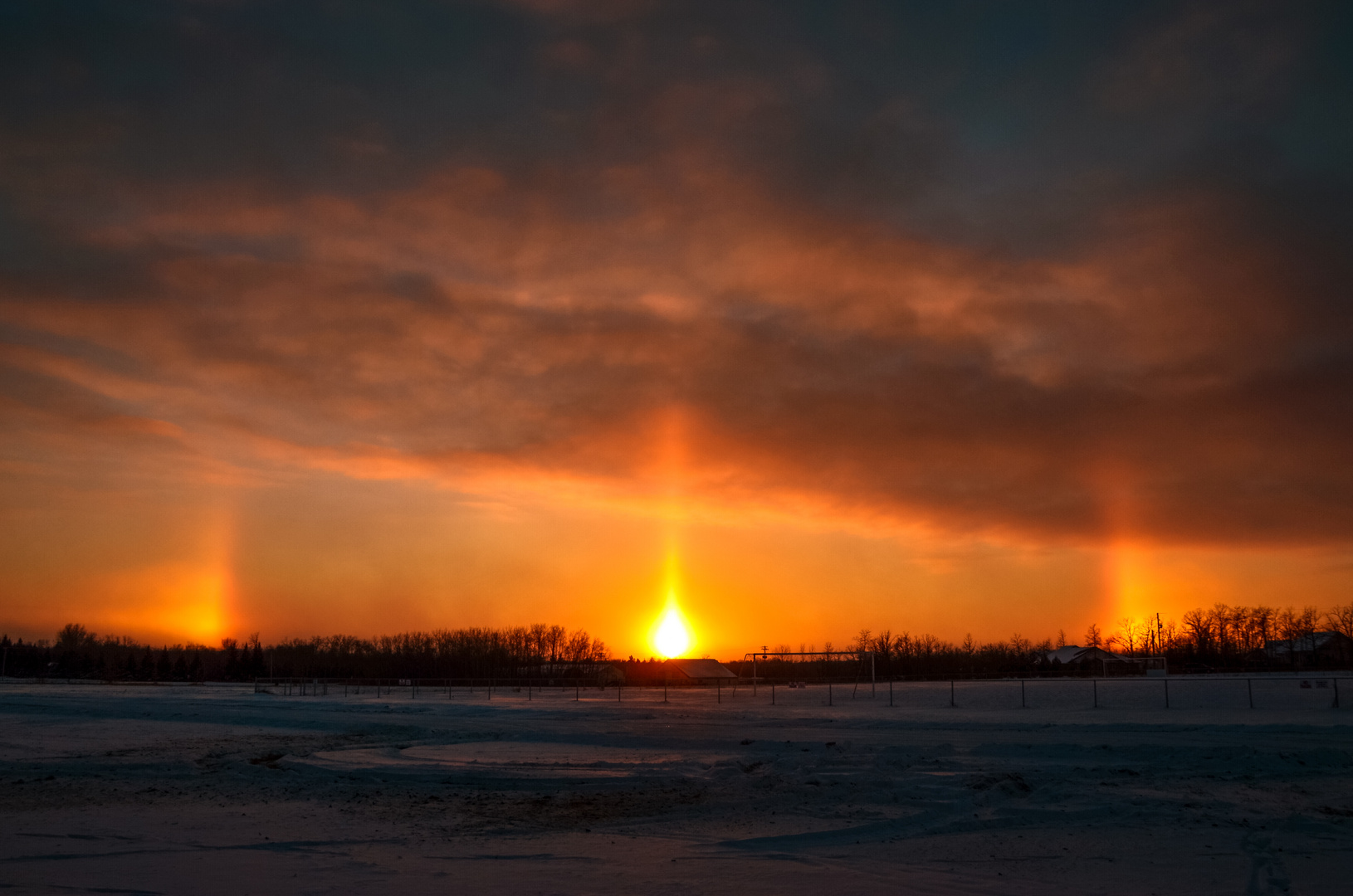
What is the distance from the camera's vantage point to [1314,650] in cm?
14062

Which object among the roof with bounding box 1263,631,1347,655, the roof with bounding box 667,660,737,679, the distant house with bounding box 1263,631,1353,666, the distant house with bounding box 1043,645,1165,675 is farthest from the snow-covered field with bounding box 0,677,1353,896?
the roof with bounding box 1263,631,1347,655

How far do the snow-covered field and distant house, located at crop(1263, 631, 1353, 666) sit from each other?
11862cm

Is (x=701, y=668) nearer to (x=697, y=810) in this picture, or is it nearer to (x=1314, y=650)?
(x=1314, y=650)

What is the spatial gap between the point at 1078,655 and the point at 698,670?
56.5m

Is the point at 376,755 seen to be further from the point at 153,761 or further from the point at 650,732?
the point at 650,732

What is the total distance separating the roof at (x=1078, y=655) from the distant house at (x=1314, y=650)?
1925cm

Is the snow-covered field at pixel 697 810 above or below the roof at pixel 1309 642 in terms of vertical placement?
above

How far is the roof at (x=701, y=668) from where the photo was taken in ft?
470

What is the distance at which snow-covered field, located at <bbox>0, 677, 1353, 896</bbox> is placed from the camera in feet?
34.0

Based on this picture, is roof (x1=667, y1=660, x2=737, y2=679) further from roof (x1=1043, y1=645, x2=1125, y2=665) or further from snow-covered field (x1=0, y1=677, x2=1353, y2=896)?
snow-covered field (x1=0, y1=677, x2=1353, y2=896)

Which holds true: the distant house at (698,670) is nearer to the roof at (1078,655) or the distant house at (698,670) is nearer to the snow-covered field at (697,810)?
the roof at (1078,655)

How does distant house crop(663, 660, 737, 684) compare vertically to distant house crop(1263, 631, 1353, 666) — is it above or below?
below

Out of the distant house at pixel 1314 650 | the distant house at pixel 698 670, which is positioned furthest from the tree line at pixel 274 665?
the distant house at pixel 1314 650

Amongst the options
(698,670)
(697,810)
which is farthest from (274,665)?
(697,810)
